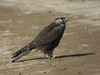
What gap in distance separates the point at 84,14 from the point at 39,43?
21.7ft

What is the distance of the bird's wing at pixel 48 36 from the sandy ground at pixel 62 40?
1.61 feet

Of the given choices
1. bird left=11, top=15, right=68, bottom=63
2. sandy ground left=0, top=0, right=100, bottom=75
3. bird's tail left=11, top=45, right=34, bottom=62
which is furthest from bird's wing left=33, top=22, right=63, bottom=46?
sandy ground left=0, top=0, right=100, bottom=75

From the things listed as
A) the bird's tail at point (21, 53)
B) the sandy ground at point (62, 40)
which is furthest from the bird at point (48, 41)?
the sandy ground at point (62, 40)

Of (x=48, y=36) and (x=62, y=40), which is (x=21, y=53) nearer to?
(x=48, y=36)

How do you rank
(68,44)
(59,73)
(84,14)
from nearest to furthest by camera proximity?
(59,73)
(68,44)
(84,14)

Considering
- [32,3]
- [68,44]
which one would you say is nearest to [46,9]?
[32,3]

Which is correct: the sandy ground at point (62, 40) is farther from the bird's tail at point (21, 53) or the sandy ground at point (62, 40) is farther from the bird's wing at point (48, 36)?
the bird's wing at point (48, 36)

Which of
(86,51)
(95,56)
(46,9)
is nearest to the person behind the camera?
(95,56)

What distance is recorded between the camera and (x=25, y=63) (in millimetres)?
9008

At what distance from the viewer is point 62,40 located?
451 inches

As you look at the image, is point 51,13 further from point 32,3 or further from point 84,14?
point 32,3

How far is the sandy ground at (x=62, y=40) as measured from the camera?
26.9 ft

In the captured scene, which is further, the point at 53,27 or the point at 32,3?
the point at 32,3

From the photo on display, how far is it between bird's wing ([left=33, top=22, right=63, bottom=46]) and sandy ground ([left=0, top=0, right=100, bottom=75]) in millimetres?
491
